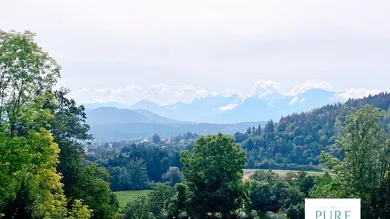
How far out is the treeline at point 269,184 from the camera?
20.0 metres

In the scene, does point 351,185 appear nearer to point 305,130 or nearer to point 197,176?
point 197,176

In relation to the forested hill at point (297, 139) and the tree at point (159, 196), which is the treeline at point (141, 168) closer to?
the forested hill at point (297, 139)

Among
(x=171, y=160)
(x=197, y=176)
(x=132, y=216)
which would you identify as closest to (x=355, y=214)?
(x=197, y=176)

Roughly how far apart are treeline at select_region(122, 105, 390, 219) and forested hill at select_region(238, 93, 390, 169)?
55716mm

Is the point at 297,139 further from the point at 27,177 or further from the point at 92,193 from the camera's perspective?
the point at 27,177

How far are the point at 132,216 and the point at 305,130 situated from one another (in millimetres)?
87781

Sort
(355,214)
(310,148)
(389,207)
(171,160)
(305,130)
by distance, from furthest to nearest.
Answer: (305,130)
(310,148)
(171,160)
(389,207)
(355,214)

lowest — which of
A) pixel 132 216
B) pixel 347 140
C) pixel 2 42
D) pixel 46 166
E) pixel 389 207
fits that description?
pixel 132 216

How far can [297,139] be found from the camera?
362 feet

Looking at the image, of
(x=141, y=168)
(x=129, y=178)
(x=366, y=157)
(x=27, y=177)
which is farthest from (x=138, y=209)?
(x=141, y=168)

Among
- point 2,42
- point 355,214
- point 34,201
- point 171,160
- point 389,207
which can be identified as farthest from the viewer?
point 171,160

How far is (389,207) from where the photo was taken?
64.8ft

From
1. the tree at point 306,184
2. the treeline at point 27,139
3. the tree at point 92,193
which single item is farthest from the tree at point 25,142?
the tree at point 306,184

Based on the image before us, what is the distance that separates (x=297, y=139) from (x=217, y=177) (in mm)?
87644
